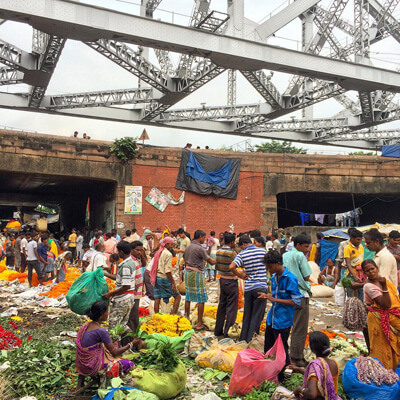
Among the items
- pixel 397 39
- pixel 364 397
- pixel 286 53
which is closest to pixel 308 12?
pixel 286 53

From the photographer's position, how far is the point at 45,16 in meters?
13.0

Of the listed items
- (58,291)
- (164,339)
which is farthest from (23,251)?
(164,339)

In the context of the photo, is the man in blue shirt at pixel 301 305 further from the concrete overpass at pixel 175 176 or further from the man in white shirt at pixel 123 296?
the concrete overpass at pixel 175 176

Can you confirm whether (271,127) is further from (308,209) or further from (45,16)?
Result: (45,16)

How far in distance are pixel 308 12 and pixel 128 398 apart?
66.1 ft

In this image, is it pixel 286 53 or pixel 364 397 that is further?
pixel 286 53

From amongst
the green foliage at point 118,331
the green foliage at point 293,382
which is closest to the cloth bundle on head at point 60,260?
the green foliage at point 118,331

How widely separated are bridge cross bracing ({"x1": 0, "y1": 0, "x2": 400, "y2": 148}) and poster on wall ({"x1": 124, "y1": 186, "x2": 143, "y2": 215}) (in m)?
4.55

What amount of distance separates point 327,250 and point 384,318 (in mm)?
9424

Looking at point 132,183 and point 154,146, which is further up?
point 154,146

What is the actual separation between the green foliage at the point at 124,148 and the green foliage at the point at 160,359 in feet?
43.4

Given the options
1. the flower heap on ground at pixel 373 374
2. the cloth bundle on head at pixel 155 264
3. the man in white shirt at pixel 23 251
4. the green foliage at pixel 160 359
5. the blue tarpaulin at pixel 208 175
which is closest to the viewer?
the flower heap on ground at pixel 373 374

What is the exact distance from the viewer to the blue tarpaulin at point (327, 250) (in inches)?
526

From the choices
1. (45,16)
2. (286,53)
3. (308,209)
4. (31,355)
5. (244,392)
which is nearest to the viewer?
(244,392)
